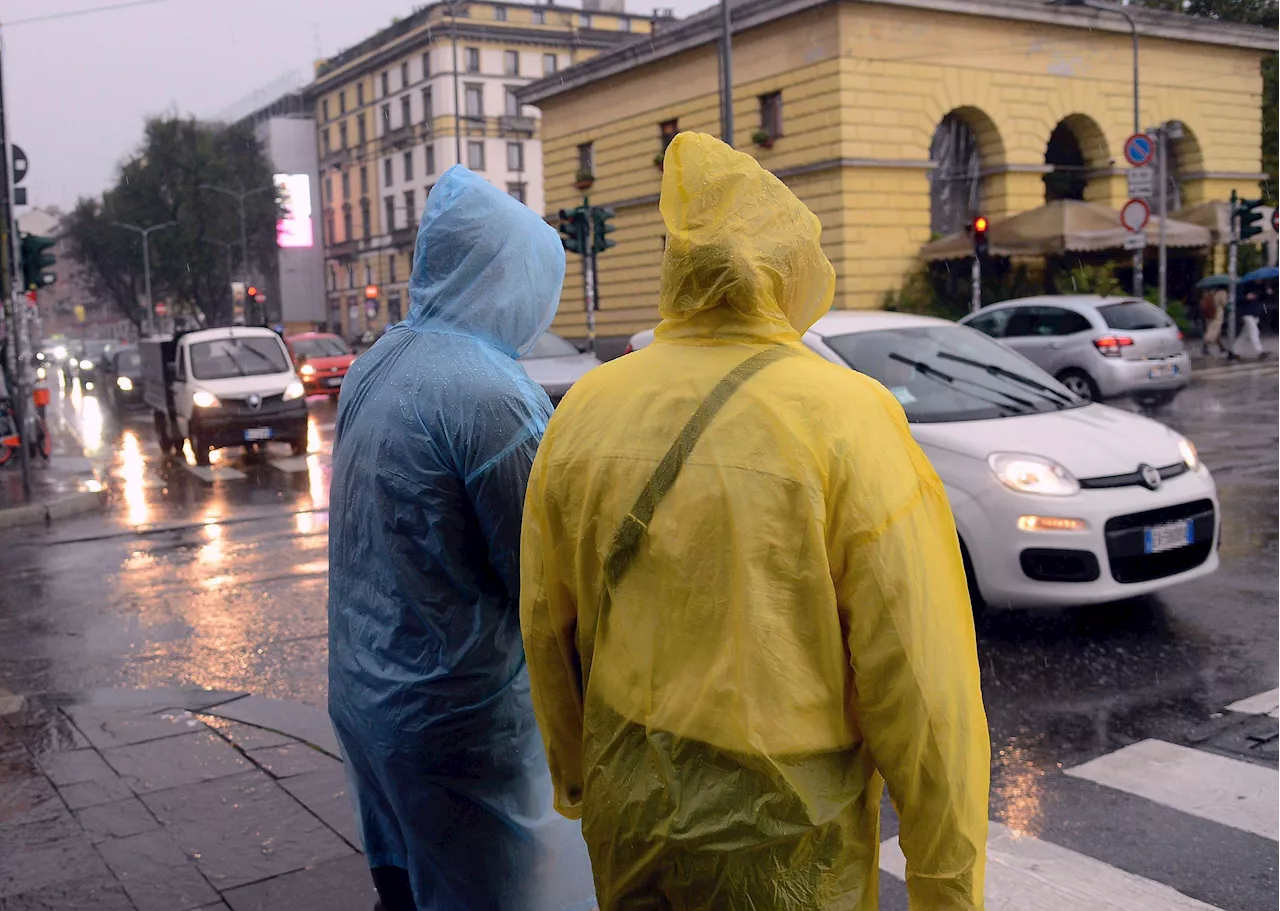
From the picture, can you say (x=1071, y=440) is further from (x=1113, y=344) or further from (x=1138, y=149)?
(x=1138, y=149)

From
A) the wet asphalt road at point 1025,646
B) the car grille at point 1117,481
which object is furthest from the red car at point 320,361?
the car grille at point 1117,481

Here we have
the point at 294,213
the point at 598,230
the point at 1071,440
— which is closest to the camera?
the point at 1071,440

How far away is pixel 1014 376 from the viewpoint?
7.37 metres

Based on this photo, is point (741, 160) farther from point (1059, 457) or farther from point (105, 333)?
point (105, 333)

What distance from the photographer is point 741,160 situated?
79.9 inches

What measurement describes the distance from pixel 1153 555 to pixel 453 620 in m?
4.73

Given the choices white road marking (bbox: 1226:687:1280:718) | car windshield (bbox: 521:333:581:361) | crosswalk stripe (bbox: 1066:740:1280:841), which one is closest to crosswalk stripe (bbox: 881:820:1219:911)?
crosswalk stripe (bbox: 1066:740:1280:841)

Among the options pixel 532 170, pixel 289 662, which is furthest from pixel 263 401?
pixel 532 170

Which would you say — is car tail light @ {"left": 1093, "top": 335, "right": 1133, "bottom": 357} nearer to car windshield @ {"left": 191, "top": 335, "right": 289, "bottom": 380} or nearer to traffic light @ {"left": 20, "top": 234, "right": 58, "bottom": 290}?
car windshield @ {"left": 191, "top": 335, "right": 289, "bottom": 380}

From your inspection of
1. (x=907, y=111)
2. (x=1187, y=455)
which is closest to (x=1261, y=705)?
(x=1187, y=455)

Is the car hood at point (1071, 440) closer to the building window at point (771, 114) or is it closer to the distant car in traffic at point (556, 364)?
the distant car in traffic at point (556, 364)

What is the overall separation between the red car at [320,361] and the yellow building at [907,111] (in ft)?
29.1

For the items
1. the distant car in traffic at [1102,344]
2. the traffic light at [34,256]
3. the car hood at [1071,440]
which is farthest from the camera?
the distant car in traffic at [1102,344]

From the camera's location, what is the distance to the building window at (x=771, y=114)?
3244cm
